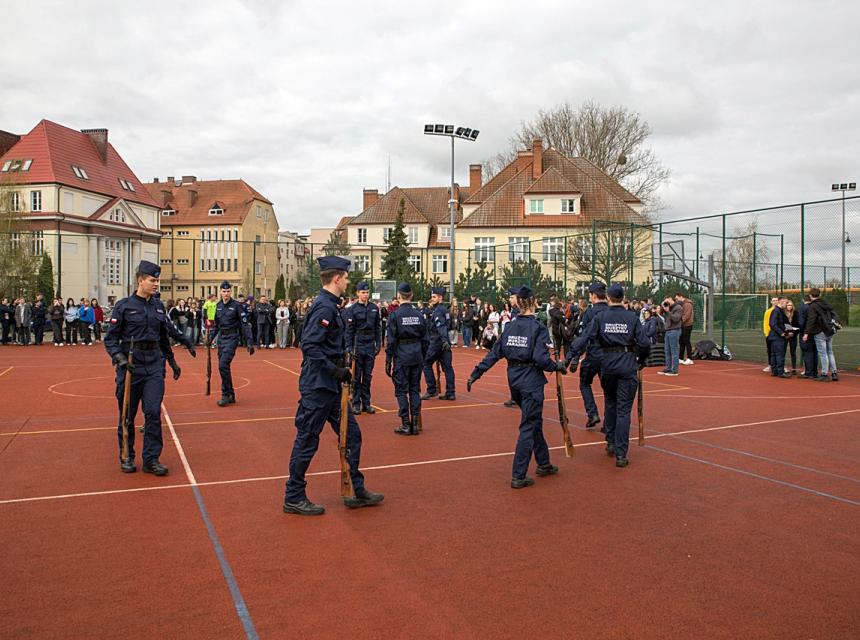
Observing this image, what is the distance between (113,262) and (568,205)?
3011 cm

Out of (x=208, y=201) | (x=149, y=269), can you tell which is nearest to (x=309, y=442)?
(x=149, y=269)

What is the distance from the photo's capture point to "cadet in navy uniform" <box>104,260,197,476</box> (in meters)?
7.41

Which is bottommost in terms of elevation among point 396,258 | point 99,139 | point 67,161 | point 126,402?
point 126,402

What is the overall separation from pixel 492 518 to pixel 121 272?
3539 centimetres

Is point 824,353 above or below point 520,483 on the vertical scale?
above

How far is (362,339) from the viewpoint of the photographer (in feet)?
36.8

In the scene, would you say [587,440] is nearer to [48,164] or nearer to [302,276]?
[302,276]

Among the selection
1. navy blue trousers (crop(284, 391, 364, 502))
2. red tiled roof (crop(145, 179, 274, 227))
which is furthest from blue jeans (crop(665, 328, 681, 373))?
red tiled roof (crop(145, 179, 274, 227))

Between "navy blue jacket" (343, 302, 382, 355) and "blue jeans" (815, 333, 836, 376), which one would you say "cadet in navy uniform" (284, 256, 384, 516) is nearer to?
"navy blue jacket" (343, 302, 382, 355)

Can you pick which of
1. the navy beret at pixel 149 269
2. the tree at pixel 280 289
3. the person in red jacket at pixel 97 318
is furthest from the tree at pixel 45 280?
the navy beret at pixel 149 269

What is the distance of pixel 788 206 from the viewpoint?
62.4 ft

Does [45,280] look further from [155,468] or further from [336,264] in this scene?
[336,264]

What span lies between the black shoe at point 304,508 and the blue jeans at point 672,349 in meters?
12.7

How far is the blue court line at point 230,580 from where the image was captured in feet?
12.9
